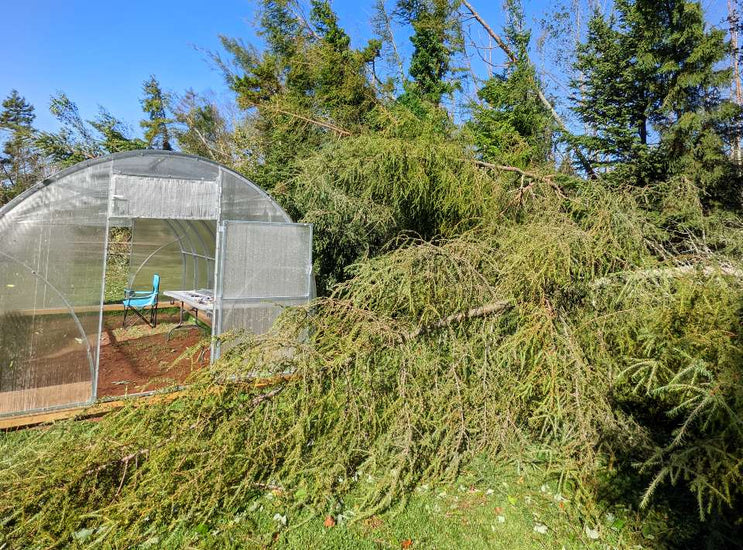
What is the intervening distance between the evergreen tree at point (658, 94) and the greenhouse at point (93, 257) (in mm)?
5628

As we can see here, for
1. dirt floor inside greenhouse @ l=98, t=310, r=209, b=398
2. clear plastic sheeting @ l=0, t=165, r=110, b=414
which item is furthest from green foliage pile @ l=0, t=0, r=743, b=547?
dirt floor inside greenhouse @ l=98, t=310, r=209, b=398

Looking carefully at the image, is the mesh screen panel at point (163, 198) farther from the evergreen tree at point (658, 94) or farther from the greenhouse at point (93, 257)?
the evergreen tree at point (658, 94)

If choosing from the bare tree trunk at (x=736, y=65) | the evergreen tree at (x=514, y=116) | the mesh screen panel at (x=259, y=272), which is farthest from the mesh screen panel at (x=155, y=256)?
the bare tree trunk at (x=736, y=65)

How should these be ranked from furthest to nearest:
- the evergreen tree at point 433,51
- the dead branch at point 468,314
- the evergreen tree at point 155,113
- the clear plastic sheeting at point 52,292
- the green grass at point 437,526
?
the evergreen tree at point 155,113 < the evergreen tree at point 433,51 < the clear plastic sheeting at point 52,292 < the dead branch at point 468,314 < the green grass at point 437,526

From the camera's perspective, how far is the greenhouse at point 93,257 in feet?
14.9

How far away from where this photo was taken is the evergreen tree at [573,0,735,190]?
285 inches

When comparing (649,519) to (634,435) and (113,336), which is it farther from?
(113,336)

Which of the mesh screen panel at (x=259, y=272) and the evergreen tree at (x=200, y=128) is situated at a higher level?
the evergreen tree at (x=200, y=128)

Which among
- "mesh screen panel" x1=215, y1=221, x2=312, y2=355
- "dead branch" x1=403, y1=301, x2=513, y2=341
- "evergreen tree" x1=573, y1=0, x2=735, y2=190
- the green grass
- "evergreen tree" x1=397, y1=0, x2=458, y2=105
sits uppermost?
"evergreen tree" x1=397, y1=0, x2=458, y2=105

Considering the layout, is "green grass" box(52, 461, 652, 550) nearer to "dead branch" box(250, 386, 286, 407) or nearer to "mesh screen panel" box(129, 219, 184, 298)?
"dead branch" box(250, 386, 286, 407)

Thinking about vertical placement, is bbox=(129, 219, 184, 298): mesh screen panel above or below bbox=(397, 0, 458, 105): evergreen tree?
below

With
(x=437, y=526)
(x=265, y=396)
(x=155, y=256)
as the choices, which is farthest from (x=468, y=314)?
(x=155, y=256)

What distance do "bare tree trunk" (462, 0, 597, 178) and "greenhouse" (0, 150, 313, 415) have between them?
17.6ft

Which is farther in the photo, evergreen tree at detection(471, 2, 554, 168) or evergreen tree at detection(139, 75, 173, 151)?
evergreen tree at detection(139, 75, 173, 151)
